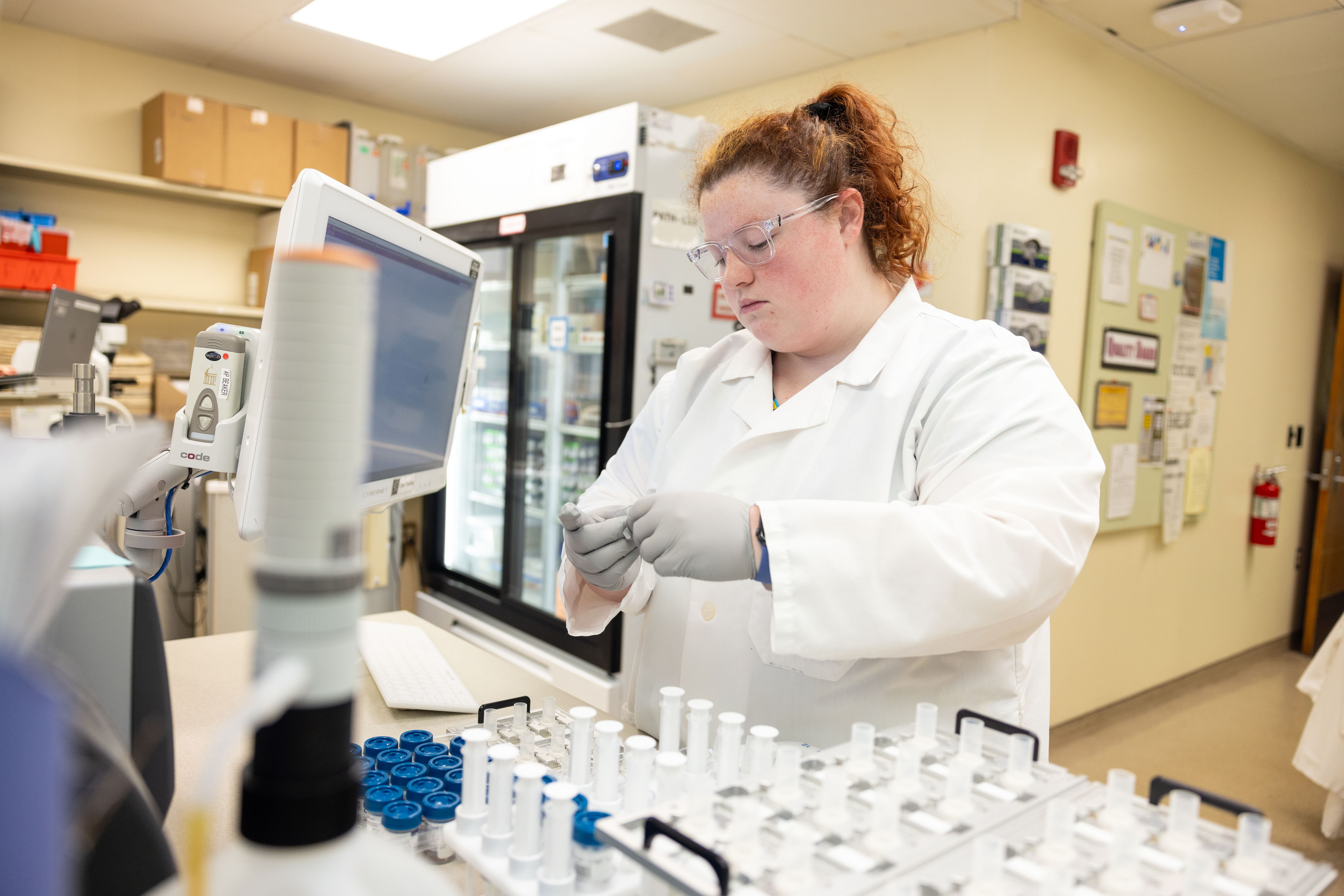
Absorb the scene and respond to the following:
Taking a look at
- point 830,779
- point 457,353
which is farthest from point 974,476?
point 457,353

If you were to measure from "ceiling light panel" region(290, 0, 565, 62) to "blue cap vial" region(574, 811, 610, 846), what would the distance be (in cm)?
325

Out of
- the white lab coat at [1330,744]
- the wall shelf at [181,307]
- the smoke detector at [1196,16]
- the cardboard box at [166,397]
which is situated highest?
the smoke detector at [1196,16]

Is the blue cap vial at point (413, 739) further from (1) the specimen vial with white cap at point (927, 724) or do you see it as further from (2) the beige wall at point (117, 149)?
(2) the beige wall at point (117, 149)

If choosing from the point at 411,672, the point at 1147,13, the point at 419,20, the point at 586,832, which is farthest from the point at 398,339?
the point at 1147,13

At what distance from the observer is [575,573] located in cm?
139

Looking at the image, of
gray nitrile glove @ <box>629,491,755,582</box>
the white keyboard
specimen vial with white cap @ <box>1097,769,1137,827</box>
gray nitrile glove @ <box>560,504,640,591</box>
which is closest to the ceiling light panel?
the white keyboard

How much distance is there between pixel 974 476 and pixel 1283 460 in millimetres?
4947

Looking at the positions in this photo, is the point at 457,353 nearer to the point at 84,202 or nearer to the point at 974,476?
the point at 974,476

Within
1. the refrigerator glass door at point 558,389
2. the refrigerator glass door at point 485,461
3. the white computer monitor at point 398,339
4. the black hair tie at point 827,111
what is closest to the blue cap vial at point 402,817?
the white computer monitor at point 398,339

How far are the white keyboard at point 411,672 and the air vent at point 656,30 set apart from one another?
2694mm

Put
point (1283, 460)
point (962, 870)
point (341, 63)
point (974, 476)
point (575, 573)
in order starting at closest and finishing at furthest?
point (962, 870), point (974, 476), point (575, 573), point (341, 63), point (1283, 460)

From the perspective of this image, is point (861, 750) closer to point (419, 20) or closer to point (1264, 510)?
point (419, 20)

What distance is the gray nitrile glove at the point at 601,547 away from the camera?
1172 mm

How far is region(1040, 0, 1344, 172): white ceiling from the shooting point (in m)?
3.08
